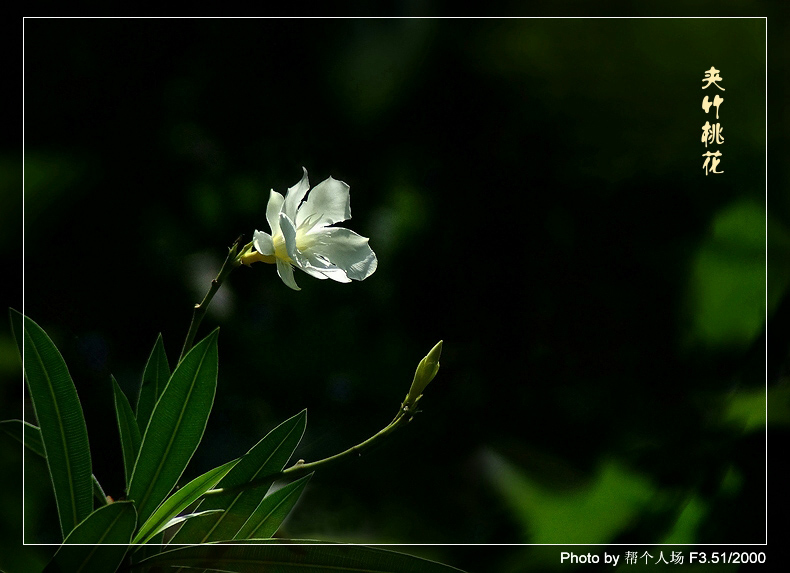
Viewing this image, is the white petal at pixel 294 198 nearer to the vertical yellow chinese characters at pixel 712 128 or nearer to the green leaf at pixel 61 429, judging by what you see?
the green leaf at pixel 61 429

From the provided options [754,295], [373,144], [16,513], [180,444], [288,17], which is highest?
[288,17]

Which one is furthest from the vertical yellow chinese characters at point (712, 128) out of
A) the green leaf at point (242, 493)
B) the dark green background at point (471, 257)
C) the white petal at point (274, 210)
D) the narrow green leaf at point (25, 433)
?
the narrow green leaf at point (25, 433)

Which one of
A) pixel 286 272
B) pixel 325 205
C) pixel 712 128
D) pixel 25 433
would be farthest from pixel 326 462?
pixel 712 128

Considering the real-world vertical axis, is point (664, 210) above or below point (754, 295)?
above

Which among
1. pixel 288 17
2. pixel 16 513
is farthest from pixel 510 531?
pixel 288 17

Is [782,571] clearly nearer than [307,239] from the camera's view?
No

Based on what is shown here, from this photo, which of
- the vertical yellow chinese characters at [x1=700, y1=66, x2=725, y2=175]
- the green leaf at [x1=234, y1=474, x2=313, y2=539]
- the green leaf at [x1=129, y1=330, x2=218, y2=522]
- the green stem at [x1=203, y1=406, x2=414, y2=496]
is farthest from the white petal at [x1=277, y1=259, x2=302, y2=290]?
the vertical yellow chinese characters at [x1=700, y1=66, x2=725, y2=175]

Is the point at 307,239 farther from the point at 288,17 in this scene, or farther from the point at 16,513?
the point at 16,513
